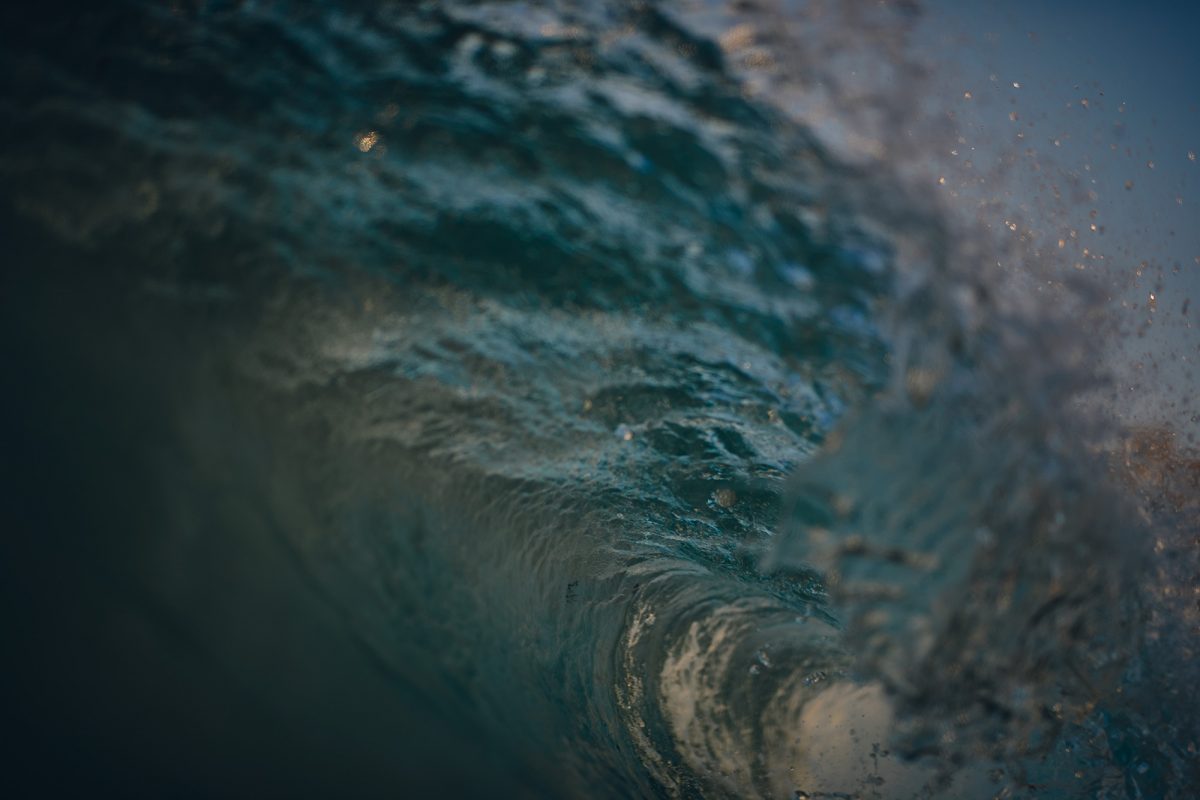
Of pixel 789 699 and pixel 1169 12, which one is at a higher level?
pixel 1169 12

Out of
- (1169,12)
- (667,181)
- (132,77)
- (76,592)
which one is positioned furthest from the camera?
(76,592)

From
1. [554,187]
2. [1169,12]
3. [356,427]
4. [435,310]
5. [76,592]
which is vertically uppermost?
[1169,12]

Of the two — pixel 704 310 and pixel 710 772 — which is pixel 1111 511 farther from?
pixel 710 772

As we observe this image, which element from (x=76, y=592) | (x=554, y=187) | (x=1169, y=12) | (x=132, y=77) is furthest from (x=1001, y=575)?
(x=76, y=592)

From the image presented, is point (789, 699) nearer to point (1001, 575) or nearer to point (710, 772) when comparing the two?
point (710, 772)

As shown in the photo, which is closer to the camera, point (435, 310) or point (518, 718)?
point (435, 310)

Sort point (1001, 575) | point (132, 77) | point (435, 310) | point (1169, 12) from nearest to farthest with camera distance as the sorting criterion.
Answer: point (1169, 12)
point (1001, 575)
point (132, 77)
point (435, 310)

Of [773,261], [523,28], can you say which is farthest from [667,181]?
[523,28]
